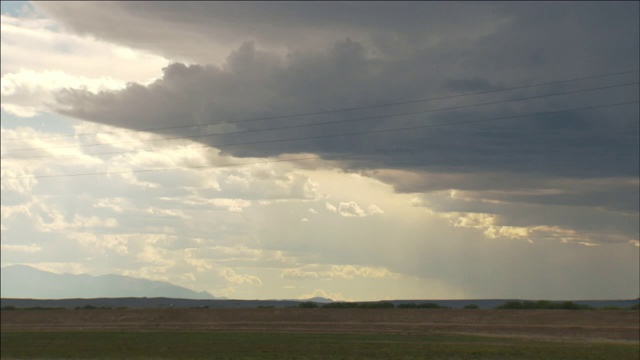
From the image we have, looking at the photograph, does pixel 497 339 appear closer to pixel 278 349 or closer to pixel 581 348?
pixel 581 348

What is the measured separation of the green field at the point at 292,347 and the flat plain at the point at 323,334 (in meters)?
0.11

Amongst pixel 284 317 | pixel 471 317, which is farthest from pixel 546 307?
pixel 284 317

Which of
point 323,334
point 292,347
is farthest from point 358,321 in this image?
point 292,347

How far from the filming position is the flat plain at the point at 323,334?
245 ft

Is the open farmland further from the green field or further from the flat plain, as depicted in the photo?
the green field

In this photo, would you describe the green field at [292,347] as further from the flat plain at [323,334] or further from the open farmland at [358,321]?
the open farmland at [358,321]

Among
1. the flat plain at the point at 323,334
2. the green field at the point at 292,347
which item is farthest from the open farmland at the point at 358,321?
the green field at the point at 292,347

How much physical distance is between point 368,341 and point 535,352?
21.2 meters

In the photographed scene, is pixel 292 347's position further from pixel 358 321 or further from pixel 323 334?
pixel 358 321

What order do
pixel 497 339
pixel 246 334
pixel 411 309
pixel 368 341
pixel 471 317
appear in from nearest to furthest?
1. pixel 368 341
2. pixel 497 339
3. pixel 246 334
4. pixel 471 317
5. pixel 411 309

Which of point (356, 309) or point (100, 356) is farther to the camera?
point (356, 309)

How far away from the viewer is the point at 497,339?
94.8 m

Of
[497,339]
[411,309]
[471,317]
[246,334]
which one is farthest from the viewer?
[411,309]

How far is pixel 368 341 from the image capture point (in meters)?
88.4
